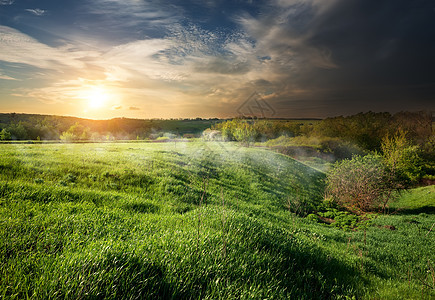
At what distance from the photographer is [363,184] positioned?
1900cm

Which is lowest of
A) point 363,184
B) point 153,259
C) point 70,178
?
point 363,184

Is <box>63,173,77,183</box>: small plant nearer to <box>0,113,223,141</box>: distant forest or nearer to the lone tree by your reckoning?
the lone tree

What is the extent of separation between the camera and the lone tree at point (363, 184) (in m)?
18.8

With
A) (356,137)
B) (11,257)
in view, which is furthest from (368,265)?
(356,137)

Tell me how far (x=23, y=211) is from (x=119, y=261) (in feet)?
10.5

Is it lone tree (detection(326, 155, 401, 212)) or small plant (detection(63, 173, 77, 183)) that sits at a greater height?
small plant (detection(63, 173, 77, 183))

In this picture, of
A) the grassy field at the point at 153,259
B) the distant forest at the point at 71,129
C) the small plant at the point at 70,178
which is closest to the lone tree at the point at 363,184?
the grassy field at the point at 153,259

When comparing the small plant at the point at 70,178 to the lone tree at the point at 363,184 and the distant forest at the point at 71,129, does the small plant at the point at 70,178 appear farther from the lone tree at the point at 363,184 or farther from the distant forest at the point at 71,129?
the distant forest at the point at 71,129

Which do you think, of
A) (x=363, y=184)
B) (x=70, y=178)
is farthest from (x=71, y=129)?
(x=363, y=184)

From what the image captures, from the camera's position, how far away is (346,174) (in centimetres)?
2020

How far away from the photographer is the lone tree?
18828 millimetres

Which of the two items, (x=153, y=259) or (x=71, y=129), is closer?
(x=153, y=259)

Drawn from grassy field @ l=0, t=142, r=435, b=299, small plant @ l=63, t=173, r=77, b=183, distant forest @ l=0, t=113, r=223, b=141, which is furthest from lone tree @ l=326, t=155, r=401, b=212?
distant forest @ l=0, t=113, r=223, b=141

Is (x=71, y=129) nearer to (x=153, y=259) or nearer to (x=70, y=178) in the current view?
(x=70, y=178)
